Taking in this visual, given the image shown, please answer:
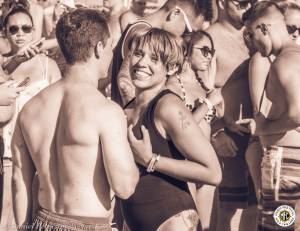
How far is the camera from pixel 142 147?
3.86 metres

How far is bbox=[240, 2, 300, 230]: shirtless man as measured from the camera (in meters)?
5.18

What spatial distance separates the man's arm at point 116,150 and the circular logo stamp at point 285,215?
6.33 feet

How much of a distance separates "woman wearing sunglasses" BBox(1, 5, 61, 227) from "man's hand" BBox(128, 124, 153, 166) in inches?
92.9

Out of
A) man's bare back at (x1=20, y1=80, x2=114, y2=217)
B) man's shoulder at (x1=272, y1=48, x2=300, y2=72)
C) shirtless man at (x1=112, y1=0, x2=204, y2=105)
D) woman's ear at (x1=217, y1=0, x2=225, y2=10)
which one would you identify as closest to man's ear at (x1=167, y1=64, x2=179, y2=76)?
man's bare back at (x1=20, y1=80, x2=114, y2=217)

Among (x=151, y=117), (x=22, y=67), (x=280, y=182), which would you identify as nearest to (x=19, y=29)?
(x=22, y=67)

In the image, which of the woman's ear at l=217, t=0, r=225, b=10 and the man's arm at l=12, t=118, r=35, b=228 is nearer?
the man's arm at l=12, t=118, r=35, b=228

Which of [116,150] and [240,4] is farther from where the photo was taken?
[240,4]

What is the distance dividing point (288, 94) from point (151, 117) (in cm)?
145

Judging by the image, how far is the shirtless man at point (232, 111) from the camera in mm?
6445

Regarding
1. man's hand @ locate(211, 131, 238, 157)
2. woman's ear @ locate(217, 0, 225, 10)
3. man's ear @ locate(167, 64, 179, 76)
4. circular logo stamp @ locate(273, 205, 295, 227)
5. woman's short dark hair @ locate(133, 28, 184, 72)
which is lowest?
man's hand @ locate(211, 131, 238, 157)

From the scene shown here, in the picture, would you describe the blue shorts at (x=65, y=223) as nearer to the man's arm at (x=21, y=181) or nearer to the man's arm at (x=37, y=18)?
the man's arm at (x=21, y=181)

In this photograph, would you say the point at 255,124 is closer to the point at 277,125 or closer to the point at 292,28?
the point at 277,125

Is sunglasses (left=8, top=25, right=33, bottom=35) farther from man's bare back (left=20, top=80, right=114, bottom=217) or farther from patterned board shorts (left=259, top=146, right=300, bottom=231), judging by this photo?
man's bare back (left=20, top=80, right=114, bottom=217)

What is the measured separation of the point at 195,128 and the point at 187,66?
176cm
